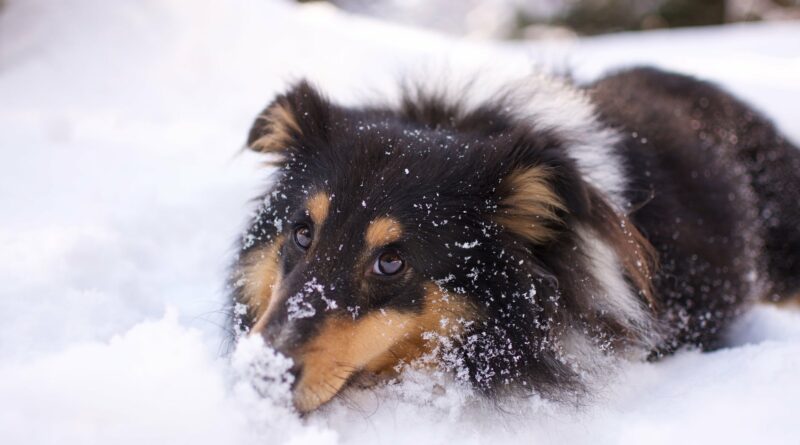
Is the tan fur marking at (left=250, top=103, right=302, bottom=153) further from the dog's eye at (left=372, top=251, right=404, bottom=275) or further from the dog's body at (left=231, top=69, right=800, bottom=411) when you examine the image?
the dog's eye at (left=372, top=251, right=404, bottom=275)

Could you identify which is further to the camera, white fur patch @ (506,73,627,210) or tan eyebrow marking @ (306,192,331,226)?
white fur patch @ (506,73,627,210)

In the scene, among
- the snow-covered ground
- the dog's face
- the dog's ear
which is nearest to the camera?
the snow-covered ground

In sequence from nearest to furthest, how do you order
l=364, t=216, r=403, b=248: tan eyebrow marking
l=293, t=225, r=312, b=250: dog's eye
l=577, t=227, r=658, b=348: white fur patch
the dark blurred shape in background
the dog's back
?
l=364, t=216, r=403, b=248: tan eyebrow marking < l=293, t=225, r=312, b=250: dog's eye < l=577, t=227, r=658, b=348: white fur patch < the dog's back < the dark blurred shape in background

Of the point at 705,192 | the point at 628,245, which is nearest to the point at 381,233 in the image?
the point at 628,245

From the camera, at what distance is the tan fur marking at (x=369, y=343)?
2.09 meters

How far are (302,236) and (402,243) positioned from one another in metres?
0.39

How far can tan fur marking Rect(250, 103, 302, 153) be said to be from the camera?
9.22ft

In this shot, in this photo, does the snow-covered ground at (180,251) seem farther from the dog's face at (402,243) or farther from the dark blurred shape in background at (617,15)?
the dark blurred shape in background at (617,15)

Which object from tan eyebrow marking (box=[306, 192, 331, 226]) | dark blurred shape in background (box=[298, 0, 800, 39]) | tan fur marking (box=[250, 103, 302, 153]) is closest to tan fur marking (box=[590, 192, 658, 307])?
tan eyebrow marking (box=[306, 192, 331, 226])

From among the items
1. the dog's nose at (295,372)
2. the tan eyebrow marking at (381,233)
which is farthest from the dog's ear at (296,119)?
the dog's nose at (295,372)

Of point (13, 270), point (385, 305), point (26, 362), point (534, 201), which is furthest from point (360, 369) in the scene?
point (13, 270)

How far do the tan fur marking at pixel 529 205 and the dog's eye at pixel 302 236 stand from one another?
0.69 meters

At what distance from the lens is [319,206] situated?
2428 mm

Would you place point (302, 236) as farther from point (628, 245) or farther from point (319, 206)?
point (628, 245)
